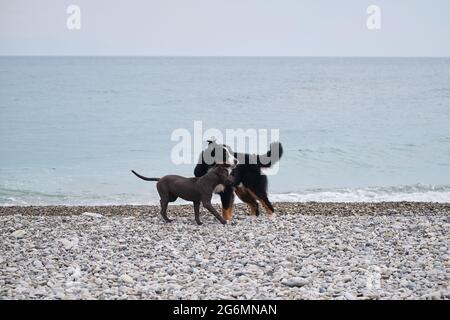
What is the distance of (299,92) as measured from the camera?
51188mm

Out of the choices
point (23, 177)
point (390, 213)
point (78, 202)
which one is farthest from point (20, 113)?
point (390, 213)

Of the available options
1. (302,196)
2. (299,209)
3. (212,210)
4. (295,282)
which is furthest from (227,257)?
(302,196)

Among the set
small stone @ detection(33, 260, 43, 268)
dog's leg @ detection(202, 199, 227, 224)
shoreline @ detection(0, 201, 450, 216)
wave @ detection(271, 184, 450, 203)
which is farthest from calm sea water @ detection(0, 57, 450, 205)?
small stone @ detection(33, 260, 43, 268)

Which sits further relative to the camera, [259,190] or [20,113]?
[20,113]

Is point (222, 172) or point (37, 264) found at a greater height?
point (222, 172)

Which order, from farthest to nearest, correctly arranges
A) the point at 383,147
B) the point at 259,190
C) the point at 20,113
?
the point at 20,113, the point at 383,147, the point at 259,190

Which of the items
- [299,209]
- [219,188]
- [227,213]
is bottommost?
[299,209]

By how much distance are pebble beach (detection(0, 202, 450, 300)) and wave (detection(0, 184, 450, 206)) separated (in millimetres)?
4176

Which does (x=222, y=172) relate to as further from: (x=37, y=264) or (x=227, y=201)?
(x=37, y=264)

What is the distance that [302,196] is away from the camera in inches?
572

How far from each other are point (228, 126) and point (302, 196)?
16895mm

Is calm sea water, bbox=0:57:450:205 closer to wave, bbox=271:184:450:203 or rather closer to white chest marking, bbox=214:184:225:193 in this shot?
wave, bbox=271:184:450:203
